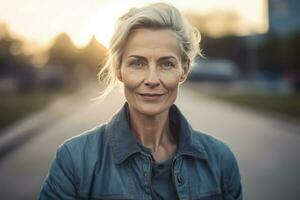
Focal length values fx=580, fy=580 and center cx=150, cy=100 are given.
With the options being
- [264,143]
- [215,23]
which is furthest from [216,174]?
[215,23]

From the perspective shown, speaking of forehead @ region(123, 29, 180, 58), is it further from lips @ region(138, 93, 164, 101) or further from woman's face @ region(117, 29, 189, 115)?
lips @ region(138, 93, 164, 101)

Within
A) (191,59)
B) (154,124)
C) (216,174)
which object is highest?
(191,59)

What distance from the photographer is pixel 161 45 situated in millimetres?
2311

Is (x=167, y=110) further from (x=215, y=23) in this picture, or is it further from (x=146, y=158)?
(x=215, y=23)

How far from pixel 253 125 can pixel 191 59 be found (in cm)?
1415

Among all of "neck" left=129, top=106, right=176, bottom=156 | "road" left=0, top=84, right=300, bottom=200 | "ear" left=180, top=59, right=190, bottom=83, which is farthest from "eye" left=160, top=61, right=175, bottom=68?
"road" left=0, top=84, right=300, bottom=200

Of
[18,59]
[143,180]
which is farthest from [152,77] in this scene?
[18,59]

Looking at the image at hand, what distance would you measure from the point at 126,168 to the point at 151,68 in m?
0.41

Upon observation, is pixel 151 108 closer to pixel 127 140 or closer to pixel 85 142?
→ pixel 127 140

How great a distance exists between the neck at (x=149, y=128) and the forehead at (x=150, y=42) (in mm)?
292

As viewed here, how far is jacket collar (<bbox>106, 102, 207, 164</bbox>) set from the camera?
233cm

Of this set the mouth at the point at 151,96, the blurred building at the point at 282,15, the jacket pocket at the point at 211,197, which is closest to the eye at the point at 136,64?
the mouth at the point at 151,96

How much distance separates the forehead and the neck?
11.5 inches

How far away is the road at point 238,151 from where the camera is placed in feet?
25.2
